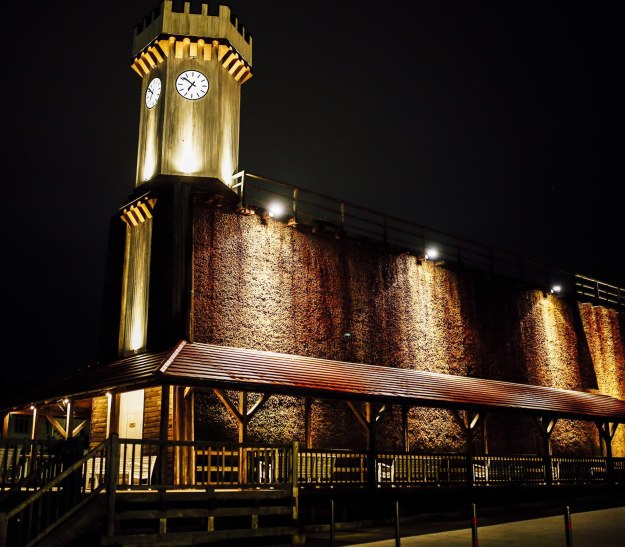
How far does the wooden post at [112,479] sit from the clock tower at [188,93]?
11782 mm

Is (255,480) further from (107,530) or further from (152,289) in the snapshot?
(152,289)

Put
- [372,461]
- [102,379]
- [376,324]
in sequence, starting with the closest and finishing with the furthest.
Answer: [102,379] → [372,461] → [376,324]

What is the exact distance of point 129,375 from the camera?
16984 mm

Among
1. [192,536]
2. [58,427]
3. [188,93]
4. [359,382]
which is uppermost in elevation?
[188,93]

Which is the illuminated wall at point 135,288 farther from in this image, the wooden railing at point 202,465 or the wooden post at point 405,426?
the wooden post at point 405,426

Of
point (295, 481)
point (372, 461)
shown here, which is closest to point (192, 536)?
point (295, 481)

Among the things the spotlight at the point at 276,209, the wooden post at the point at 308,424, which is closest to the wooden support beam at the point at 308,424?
the wooden post at the point at 308,424

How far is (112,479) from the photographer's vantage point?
467 inches

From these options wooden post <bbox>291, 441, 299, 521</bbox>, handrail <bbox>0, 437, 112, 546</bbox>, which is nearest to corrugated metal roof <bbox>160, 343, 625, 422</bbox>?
wooden post <bbox>291, 441, 299, 521</bbox>

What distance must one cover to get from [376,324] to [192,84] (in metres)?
9.99

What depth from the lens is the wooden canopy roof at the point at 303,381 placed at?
16.6 meters

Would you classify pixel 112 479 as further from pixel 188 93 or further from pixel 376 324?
pixel 188 93

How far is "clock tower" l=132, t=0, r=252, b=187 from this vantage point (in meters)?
22.5

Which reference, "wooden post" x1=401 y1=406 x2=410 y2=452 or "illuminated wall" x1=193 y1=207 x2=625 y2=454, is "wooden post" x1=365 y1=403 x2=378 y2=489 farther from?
"wooden post" x1=401 y1=406 x2=410 y2=452
